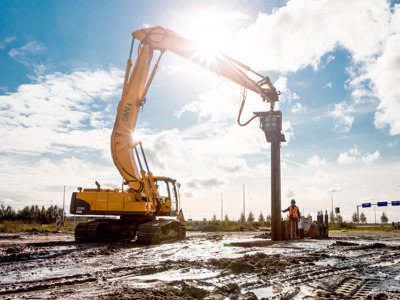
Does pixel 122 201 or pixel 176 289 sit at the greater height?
pixel 122 201

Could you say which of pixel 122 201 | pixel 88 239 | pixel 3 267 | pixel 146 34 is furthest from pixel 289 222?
pixel 3 267

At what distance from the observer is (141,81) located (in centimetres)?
1534

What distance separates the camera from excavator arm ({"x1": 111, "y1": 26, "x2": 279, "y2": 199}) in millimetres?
14969

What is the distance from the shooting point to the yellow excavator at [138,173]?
14.7 metres

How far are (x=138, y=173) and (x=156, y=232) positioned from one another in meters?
2.90

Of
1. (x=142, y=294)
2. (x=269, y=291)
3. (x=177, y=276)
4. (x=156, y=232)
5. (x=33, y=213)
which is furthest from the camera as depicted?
(x=33, y=213)

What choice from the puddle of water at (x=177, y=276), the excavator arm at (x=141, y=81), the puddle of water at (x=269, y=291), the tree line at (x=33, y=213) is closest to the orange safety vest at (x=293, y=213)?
the excavator arm at (x=141, y=81)

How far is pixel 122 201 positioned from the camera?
580 inches

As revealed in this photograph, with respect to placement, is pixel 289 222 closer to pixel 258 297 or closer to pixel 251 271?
pixel 251 271

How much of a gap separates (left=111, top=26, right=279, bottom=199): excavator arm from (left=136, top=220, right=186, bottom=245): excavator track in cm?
143

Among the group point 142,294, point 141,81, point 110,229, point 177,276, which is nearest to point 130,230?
point 110,229

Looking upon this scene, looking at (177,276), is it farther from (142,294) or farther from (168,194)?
(168,194)

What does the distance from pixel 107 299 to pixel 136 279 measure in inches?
66.0

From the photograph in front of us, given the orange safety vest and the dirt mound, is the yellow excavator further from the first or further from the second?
the dirt mound
